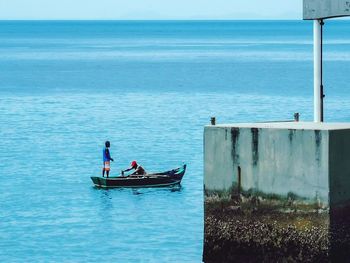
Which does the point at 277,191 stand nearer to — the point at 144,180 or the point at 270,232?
the point at 270,232

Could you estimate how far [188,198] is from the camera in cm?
4009

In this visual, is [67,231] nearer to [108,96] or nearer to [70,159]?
[70,159]

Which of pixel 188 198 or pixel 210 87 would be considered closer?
pixel 188 198

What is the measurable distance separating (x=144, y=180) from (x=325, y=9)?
17.3 meters

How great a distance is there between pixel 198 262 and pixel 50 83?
80139 mm

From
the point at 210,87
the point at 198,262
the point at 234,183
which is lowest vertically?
the point at 198,262

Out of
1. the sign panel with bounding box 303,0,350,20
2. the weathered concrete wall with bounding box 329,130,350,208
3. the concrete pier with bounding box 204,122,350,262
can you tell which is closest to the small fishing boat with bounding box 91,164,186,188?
the sign panel with bounding box 303,0,350,20

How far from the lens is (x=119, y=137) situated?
61.2 meters

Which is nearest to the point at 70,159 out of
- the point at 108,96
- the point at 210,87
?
the point at 108,96

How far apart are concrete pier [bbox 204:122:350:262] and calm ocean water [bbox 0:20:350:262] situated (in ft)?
20.4

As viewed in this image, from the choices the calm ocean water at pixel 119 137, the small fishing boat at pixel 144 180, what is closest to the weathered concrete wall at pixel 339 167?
the calm ocean water at pixel 119 137

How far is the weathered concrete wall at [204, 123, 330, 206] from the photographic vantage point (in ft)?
73.4

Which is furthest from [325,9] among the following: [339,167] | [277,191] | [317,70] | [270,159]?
[277,191]

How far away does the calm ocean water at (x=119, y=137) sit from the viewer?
109ft
